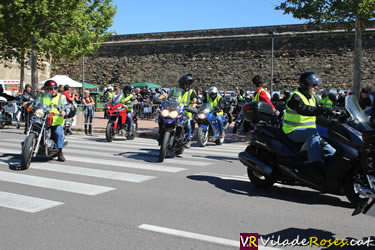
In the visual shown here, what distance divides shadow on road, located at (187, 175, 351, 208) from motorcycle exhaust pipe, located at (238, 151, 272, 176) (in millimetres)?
344

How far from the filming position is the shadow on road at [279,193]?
5.89 meters

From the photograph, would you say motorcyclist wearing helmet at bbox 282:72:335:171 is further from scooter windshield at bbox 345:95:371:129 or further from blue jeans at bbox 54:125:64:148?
blue jeans at bbox 54:125:64:148

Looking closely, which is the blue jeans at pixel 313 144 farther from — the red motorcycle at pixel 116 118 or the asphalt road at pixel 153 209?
the red motorcycle at pixel 116 118

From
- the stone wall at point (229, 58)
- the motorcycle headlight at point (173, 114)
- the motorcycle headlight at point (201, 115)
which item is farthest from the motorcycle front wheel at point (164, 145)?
the stone wall at point (229, 58)

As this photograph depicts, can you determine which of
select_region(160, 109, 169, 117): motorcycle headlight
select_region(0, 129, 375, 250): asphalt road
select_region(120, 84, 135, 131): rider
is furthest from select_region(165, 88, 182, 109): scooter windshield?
select_region(120, 84, 135, 131): rider

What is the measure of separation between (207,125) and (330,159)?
760 centimetres

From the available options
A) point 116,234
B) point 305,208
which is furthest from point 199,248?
point 305,208

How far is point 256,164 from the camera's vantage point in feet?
20.6

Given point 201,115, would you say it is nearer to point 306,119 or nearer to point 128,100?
point 128,100

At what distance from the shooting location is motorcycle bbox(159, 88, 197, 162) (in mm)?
9007

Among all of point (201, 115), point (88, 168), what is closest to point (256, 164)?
point (88, 168)

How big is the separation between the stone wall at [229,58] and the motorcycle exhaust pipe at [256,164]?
2683 cm

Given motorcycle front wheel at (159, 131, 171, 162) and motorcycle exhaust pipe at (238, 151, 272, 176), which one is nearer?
motorcycle exhaust pipe at (238, 151, 272, 176)

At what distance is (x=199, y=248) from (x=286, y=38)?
31.9 m
